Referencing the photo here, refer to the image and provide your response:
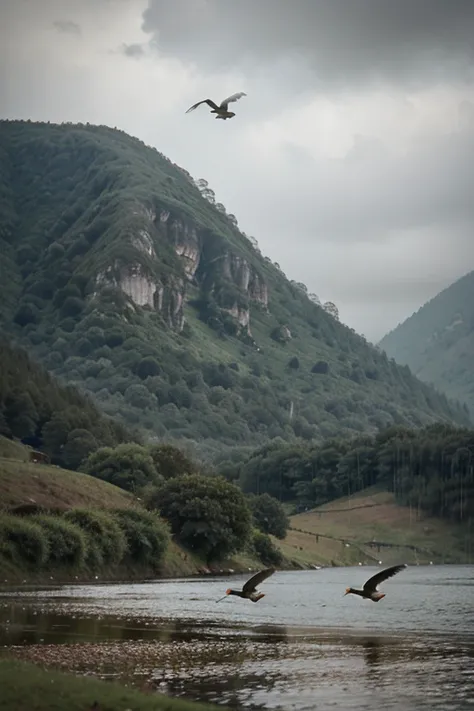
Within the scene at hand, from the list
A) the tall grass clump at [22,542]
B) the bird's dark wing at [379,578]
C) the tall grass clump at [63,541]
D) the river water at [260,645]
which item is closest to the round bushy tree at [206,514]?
the tall grass clump at [63,541]

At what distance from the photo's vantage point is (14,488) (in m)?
118

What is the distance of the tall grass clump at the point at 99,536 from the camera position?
4382 inches

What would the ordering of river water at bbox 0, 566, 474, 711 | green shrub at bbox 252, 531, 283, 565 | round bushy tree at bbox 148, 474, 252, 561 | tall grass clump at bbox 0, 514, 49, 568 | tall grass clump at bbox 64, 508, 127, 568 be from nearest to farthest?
river water at bbox 0, 566, 474, 711, tall grass clump at bbox 0, 514, 49, 568, tall grass clump at bbox 64, 508, 127, 568, round bushy tree at bbox 148, 474, 252, 561, green shrub at bbox 252, 531, 283, 565

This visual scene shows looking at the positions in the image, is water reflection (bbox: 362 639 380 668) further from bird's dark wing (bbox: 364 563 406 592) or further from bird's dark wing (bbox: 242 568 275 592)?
bird's dark wing (bbox: 242 568 275 592)

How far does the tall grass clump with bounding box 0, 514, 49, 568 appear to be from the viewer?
9819cm

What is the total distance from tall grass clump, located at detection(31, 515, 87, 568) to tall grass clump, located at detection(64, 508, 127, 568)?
2673 millimetres

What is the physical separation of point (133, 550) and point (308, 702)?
87276 millimetres

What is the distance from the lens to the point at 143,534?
120250 millimetres

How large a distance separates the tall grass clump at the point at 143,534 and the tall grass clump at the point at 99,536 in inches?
83.0

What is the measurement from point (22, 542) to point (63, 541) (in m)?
5.80

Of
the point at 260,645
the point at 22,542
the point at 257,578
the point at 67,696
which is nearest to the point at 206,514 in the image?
the point at 22,542

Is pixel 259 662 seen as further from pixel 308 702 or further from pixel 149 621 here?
pixel 149 621

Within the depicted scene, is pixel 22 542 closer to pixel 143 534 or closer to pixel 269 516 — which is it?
pixel 143 534

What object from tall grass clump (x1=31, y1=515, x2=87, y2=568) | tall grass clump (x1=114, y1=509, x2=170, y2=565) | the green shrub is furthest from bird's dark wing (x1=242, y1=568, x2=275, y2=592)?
the green shrub
